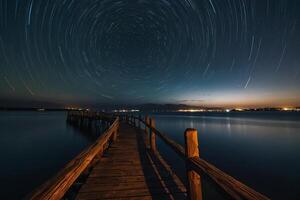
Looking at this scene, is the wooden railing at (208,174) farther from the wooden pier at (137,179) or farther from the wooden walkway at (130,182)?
the wooden walkway at (130,182)

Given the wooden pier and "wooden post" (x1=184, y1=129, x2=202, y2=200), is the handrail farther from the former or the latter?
"wooden post" (x1=184, y1=129, x2=202, y2=200)

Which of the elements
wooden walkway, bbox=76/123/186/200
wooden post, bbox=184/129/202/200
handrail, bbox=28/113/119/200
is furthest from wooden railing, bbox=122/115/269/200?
handrail, bbox=28/113/119/200

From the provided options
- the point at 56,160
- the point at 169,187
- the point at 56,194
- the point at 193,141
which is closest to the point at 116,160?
the point at 169,187

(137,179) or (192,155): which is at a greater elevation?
(192,155)

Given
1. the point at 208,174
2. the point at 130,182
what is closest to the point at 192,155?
the point at 208,174

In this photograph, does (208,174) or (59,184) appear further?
(208,174)

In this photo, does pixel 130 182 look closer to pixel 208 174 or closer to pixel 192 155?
pixel 192 155

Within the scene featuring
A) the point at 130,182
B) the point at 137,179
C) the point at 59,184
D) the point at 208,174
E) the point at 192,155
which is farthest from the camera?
the point at 137,179

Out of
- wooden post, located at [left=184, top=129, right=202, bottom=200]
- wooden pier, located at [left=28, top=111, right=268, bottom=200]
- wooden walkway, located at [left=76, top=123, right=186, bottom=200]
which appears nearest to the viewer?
wooden pier, located at [left=28, top=111, right=268, bottom=200]

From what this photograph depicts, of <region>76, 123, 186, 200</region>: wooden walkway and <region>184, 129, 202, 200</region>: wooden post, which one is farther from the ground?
<region>184, 129, 202, 200</region>: wooden post

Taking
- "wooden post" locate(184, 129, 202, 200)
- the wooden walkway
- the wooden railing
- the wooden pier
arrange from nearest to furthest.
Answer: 1. the wooden railing
2. the wooden pier
3. "wooden post" locate(184, 129, 202, 200)
4. the wooden walkway

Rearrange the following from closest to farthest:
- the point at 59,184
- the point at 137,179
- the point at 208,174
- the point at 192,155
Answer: the point at 59,184
the point at 208,174
the point at 192,155
the point at 137,179

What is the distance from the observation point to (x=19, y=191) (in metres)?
8.55

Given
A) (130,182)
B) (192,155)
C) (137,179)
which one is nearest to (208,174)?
(192,155)
